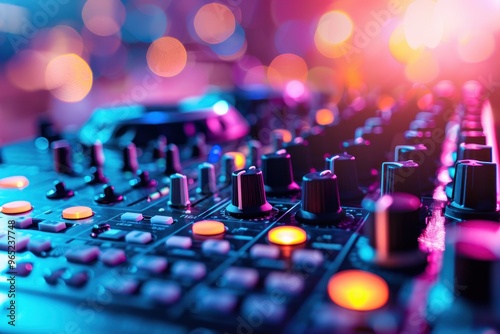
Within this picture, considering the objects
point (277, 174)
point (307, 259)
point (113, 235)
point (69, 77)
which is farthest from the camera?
point (69, 77)

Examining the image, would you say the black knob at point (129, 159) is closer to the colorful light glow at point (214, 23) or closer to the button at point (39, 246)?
the button at point (39, 246)

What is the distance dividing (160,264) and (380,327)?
0.27m

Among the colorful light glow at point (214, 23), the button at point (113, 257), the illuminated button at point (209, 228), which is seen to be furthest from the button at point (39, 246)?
the colorful light glow at point (214, 23)

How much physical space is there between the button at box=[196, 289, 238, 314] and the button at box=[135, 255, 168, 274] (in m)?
0.09

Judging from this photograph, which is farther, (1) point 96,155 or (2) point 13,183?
(1) point 96,155

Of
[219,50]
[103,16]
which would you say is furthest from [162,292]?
[103,16]

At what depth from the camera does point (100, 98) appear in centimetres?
469

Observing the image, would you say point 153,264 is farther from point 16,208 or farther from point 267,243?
point 16,208

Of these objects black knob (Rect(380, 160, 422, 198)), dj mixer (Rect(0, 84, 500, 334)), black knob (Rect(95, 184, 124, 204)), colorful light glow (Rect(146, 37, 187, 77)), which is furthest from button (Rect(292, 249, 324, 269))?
colorful light glow (Rect(146, 37, 187, 77))

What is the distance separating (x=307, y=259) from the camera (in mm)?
598

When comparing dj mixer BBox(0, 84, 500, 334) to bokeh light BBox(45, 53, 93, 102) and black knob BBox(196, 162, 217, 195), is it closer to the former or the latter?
black knob BBox(196, 162, 217, 195)

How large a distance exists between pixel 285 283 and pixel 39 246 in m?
0.37

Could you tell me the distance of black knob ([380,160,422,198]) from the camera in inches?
29.8

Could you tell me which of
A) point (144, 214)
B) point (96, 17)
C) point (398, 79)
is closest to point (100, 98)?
point (96, 17)
